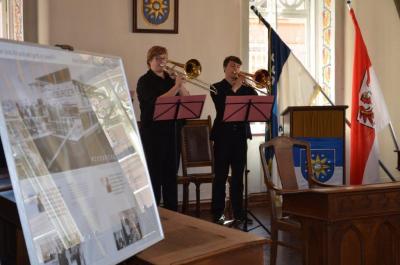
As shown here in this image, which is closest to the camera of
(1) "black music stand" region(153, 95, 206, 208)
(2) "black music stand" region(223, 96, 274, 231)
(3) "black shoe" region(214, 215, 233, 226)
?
(1) "black music stand" region(153, 95, 206, 208)

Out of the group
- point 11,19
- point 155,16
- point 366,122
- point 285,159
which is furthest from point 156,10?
point 285,159

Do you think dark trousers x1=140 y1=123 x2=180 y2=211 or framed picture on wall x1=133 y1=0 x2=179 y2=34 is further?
framed picture on wall x1=133 y1=0 x2=179 y2=34

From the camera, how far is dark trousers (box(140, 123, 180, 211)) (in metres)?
5.08

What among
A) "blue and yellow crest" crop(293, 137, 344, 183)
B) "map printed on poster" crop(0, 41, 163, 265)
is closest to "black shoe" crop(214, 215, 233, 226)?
"blue and yellow crest" crop(293, 137, 344, 183)

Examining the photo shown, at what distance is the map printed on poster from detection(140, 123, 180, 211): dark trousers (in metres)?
3.52

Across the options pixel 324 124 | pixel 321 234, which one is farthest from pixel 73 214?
pixel 324 124

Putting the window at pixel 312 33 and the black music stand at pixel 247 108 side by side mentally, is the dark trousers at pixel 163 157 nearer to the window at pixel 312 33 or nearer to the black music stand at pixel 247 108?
the black music stand at pixel 247 108

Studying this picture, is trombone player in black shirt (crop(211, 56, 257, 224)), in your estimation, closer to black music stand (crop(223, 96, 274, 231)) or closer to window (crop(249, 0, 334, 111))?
black music stand (crop(223, 96, 274, 231))

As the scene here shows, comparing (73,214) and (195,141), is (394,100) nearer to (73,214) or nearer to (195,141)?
(195,141)

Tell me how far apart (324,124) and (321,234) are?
267cm

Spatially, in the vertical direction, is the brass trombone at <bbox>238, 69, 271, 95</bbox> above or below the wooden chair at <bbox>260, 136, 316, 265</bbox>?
above

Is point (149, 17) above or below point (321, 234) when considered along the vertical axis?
above

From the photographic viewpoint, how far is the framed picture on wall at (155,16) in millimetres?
6230

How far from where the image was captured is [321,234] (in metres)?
3.12
